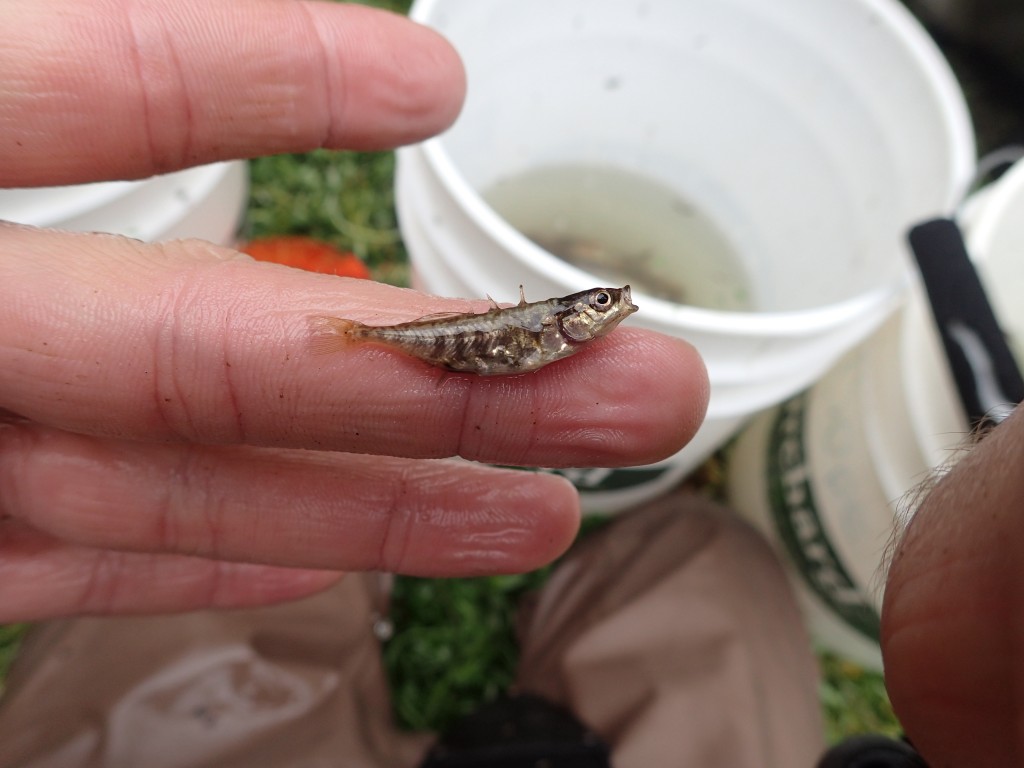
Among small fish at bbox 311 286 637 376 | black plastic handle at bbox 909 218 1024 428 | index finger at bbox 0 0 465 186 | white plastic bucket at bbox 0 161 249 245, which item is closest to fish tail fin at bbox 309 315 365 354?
small fish at bbox 311 286 637 376

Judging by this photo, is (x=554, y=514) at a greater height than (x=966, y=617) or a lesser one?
lesser

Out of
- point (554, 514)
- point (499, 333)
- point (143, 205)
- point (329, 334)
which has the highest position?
point (499, 333)

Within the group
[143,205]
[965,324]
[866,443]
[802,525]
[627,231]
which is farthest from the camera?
[627,231]

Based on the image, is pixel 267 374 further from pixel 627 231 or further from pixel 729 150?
pixel 729 150

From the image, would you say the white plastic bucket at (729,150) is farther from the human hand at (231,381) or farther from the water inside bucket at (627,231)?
the human hand at (231,381)

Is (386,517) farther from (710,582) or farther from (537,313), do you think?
(710,582)

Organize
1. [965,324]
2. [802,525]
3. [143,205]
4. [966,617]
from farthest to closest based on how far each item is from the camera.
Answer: [802,525] < [143,205] < [965,324] < [966,617]

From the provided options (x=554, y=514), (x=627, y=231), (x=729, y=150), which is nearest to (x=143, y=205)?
(x=554, y=514)

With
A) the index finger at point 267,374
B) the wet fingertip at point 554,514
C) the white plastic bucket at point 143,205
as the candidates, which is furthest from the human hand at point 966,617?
the white plastic bucket at point 143,205
